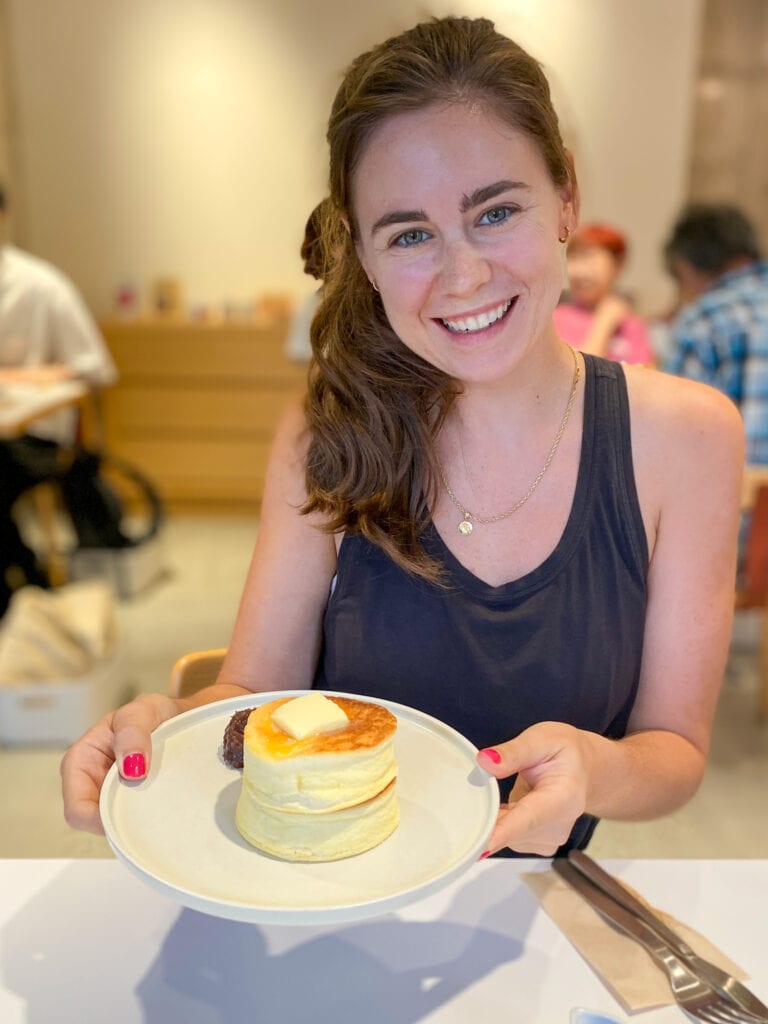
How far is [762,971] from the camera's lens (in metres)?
0.86

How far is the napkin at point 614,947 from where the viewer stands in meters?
0.82

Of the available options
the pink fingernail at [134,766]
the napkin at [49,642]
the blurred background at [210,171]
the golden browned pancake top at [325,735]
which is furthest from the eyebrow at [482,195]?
the blurred background at [210,171]

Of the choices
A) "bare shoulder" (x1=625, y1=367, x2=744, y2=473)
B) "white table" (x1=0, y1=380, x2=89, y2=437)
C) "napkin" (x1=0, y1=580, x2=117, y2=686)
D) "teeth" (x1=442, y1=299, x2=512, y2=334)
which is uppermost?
"teeth" (x1=442, y1=299, x2=512, y2=334)

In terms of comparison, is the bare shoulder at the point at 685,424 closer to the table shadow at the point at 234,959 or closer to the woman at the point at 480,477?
the woman at the point at 480,477

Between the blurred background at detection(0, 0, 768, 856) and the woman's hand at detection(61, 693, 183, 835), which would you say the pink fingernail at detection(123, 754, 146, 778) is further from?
the blurred background at detection(0, 0, 768, 856)

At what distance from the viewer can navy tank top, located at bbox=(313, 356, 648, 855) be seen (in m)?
1.20

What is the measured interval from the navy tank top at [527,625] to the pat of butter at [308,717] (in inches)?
14.9

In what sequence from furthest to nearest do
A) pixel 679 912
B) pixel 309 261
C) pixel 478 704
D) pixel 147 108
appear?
pixel 147 108
pixel 309 261
pixel 478 704
pixel 679 912

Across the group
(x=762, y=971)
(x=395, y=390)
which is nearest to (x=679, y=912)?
(x=762, y=971)

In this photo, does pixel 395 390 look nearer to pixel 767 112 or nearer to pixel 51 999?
pixel 51 999

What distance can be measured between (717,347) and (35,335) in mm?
2954

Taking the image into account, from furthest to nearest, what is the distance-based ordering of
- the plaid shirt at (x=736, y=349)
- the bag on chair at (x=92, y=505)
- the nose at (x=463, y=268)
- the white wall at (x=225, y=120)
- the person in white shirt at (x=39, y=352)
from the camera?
the white wall at (x=225, y=120) < the bag on chair at (x=92, y=505) < the person in white shirt at (x=39, y=352) < the plaid shirt at (x=736, y=349) < the nose at (x=463, y=268)

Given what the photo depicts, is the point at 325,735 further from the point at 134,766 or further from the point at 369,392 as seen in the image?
the point at 369,392

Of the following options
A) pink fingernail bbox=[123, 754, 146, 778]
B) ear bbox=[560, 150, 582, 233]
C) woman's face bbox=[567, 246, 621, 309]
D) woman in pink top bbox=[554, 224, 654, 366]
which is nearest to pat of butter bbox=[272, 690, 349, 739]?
pink fingernail bbox=[123, 754, 146, 778]
